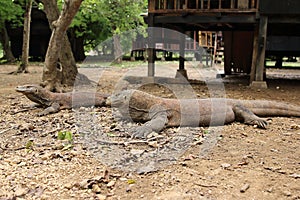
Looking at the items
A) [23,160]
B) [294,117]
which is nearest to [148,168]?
[23,160]

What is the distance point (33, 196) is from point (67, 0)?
484 centimetres

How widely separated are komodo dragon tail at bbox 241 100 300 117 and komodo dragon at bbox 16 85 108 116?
2.55 metres

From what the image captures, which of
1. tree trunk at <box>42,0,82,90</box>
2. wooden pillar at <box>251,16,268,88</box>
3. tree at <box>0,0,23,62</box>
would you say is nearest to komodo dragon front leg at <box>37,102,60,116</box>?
tree trunk at <box>42,0,82,90</box>

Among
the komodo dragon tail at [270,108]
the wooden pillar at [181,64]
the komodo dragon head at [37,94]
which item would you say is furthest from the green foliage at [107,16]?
the komodo dragon tail at [270,108]

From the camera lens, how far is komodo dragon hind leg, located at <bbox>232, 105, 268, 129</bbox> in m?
5.06

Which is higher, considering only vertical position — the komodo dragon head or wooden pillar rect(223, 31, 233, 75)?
wooden pillar rect(223, 31, 233, 75)

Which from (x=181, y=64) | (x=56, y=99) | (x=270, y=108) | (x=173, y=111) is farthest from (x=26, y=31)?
(x=270, y=108)

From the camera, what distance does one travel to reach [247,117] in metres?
5.16

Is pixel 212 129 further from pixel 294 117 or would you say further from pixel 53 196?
pixel 53 196

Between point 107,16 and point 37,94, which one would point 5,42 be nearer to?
point 107,16

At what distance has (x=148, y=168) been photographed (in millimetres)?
3340

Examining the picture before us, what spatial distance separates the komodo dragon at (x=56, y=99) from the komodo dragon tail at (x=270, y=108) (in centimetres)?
255

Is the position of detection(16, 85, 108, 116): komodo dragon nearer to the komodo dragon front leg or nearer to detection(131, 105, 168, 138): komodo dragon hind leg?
the komodo dragon front leg

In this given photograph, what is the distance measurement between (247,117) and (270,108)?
2.41 ft
